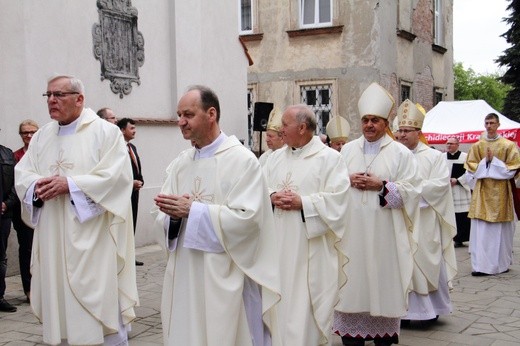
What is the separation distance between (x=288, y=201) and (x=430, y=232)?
7.67ft

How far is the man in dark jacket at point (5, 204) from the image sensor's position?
7.21 m

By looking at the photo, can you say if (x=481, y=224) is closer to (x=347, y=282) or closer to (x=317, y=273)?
(x=347, y=282)

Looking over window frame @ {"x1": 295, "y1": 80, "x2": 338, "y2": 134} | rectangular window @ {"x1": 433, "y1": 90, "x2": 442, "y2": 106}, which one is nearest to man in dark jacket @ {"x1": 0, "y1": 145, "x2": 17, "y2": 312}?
window frame @ {"x1": 295, "y1": 80, "x2": 338, "y2": 134}

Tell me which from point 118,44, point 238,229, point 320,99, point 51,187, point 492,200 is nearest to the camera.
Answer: point 238,229

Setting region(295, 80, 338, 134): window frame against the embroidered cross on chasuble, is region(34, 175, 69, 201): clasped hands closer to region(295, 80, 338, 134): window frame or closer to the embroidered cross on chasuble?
the embroidered cross on chasuble

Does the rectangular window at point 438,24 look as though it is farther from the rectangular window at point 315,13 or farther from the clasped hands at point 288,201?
the clasped hands at point 288,201

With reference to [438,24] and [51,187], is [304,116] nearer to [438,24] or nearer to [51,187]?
[51,187]

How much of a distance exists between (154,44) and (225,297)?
879 cm

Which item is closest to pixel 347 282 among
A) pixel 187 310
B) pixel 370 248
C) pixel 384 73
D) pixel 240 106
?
pixel 370 248

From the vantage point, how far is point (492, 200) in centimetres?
989

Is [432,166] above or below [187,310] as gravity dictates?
above

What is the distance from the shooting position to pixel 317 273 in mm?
5172

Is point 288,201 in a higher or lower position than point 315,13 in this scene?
lower

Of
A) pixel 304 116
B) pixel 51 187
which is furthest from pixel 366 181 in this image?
pixel 51 187
